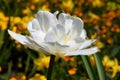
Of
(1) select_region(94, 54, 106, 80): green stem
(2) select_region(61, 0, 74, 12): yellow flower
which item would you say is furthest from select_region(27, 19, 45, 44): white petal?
(2) select_region(61, 0, 74, 12): yellow flower

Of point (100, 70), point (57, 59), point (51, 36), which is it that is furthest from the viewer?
point (57, 59)

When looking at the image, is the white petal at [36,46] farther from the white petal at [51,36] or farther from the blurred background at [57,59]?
the blurred background at [57,59]

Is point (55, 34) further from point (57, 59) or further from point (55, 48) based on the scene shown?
point (57, 59)

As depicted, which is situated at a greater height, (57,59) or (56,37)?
(56,37)

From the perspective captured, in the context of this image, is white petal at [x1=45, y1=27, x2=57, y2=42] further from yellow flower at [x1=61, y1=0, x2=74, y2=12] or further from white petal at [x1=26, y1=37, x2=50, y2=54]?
yellow flower at [x1=61, y1=0, x2=74, y2=12]

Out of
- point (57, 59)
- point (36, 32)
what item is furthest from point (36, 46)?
point (57, 59)

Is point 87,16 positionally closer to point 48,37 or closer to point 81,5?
point 81,5
